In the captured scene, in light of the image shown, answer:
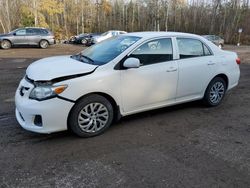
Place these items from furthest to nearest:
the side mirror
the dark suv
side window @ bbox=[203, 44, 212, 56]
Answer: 1. the dark suv
2. side window @ bbox=[203, 44, 212, 56]
3. the side mirror

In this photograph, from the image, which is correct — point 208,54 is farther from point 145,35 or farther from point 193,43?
point 145,35

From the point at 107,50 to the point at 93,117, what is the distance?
1280mm

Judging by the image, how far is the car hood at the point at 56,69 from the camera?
12.5 feet

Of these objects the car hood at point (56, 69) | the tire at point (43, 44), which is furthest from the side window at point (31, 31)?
the car hood at point (56, 69)

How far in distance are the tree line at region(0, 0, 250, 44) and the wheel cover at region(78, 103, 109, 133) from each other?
3549 centimetres

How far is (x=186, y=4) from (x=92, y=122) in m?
54.2

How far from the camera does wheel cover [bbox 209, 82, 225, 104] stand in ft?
18.2

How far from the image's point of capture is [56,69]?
3961mm

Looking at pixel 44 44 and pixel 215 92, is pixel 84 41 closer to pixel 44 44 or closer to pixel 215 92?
pixel 44 44

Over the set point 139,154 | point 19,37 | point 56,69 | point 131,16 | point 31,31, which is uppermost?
A: point 131,16

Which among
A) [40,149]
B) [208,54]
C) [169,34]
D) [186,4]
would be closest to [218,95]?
[208,54]

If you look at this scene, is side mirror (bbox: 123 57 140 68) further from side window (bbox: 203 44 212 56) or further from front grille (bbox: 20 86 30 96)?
side window (bbox: 203 44 212 56)

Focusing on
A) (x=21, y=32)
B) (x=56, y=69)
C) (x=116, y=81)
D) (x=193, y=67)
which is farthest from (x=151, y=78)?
(x=21, y=32)

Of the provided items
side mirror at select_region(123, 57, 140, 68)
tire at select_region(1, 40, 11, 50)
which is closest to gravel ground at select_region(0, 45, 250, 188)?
side mirror at select_region(123, 57, 140, 68)
